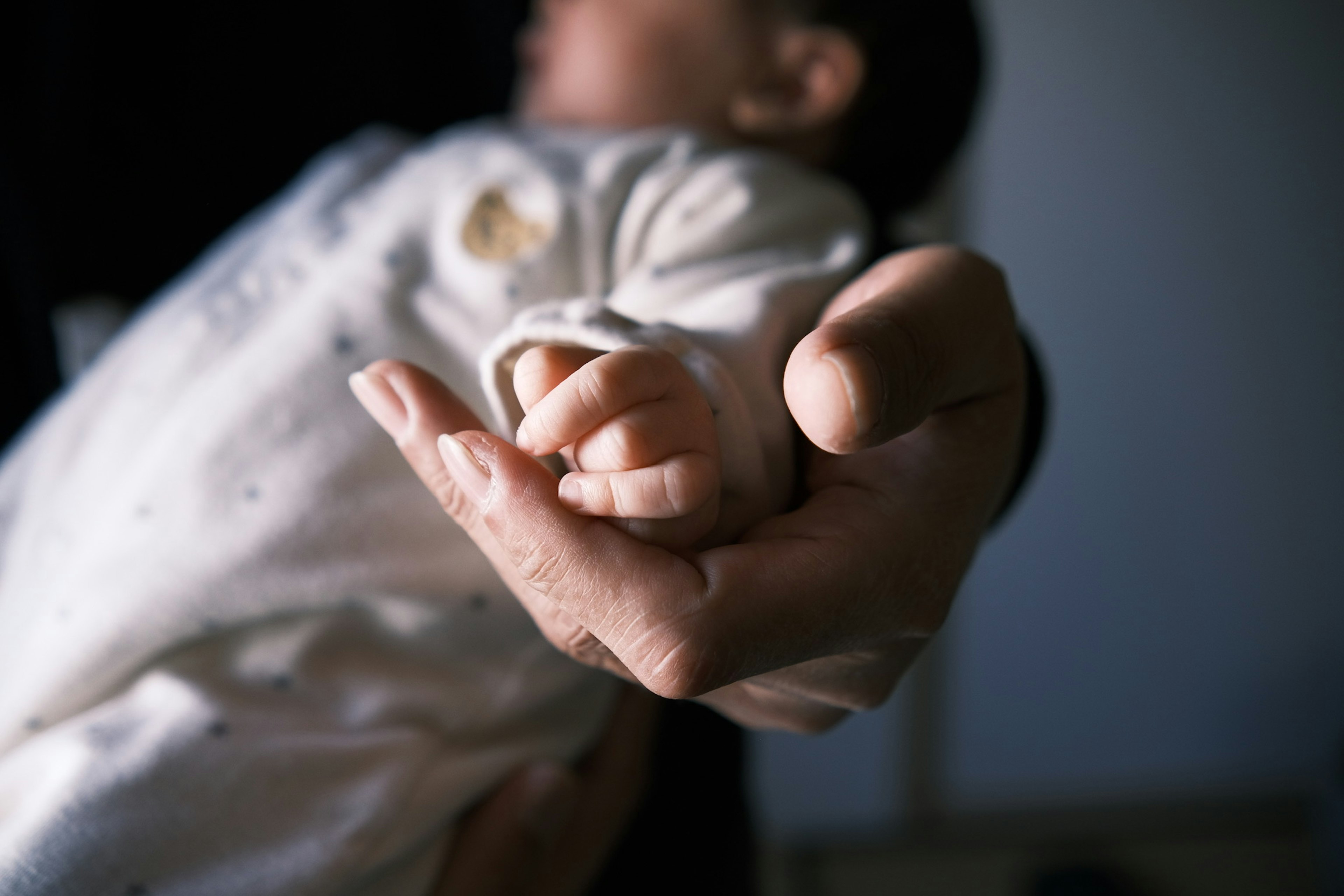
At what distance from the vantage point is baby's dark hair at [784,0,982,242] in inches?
28.1

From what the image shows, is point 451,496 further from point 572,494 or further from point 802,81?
point 802,81

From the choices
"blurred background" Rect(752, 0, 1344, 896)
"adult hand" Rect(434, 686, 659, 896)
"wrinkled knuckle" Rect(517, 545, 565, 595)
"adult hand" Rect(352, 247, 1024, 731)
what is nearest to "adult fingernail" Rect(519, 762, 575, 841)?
"adult hand" Rect(434, 686, 659, 896)

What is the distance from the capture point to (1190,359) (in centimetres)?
125

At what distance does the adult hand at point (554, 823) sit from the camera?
1.45 feet

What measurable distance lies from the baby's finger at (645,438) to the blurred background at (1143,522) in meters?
0.84

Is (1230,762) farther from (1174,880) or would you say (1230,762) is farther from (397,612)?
(397,612)

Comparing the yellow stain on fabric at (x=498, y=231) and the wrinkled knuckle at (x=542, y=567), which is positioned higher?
the yellow stain on fabric at (x=498, y=231)

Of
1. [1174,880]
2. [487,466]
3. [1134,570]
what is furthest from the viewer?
[1174,880]

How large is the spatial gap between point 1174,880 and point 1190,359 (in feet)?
3.40

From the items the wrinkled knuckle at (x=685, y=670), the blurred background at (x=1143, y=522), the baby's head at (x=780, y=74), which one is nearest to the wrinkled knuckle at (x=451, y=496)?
the wrinkled knuckle at (x=685, y=670)

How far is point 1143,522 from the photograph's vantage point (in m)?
1.33

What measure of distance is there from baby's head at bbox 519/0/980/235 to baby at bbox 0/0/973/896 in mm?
109

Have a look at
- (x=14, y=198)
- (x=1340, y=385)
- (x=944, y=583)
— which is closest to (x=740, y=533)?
(x=944, y=583)

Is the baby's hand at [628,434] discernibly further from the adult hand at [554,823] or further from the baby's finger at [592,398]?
the adult hand at [554,823]
